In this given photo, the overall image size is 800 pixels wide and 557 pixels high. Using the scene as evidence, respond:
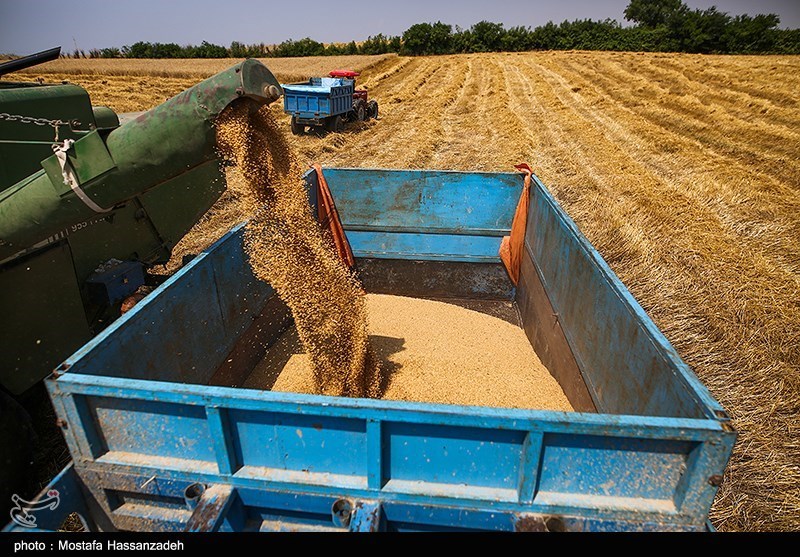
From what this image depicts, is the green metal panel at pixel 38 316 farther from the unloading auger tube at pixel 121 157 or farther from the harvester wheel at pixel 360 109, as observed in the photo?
the harvester wheel at pixel 360 109

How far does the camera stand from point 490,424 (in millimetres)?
1784

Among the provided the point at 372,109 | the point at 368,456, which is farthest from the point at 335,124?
the point at 368,456

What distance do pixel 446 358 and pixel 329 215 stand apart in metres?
1.95

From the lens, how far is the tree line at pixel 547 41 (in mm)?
39344

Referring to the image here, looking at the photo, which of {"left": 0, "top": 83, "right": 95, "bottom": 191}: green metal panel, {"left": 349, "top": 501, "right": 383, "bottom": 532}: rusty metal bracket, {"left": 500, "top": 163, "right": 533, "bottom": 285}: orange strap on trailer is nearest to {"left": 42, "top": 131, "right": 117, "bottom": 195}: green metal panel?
{"left": 0, "top": 83, "right": 95, "bottom": 191}: green metal panel

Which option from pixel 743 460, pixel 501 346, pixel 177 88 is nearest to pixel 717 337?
pixel 743 460

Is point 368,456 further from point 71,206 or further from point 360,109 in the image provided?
point 360,109

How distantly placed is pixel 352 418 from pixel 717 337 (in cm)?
378

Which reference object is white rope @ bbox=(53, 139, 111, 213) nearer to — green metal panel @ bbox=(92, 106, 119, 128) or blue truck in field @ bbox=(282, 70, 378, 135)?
green metal panel @ bbox=(92, 106, 119, 128)

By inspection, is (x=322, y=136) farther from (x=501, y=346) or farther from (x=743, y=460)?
(x=743, y=460)

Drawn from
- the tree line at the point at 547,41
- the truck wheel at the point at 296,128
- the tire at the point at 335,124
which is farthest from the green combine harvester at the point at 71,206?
the tree line at the point at 547,41

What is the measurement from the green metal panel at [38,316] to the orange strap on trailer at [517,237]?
12.4 ft

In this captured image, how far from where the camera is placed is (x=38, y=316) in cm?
301

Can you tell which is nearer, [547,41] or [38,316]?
[38,316]
